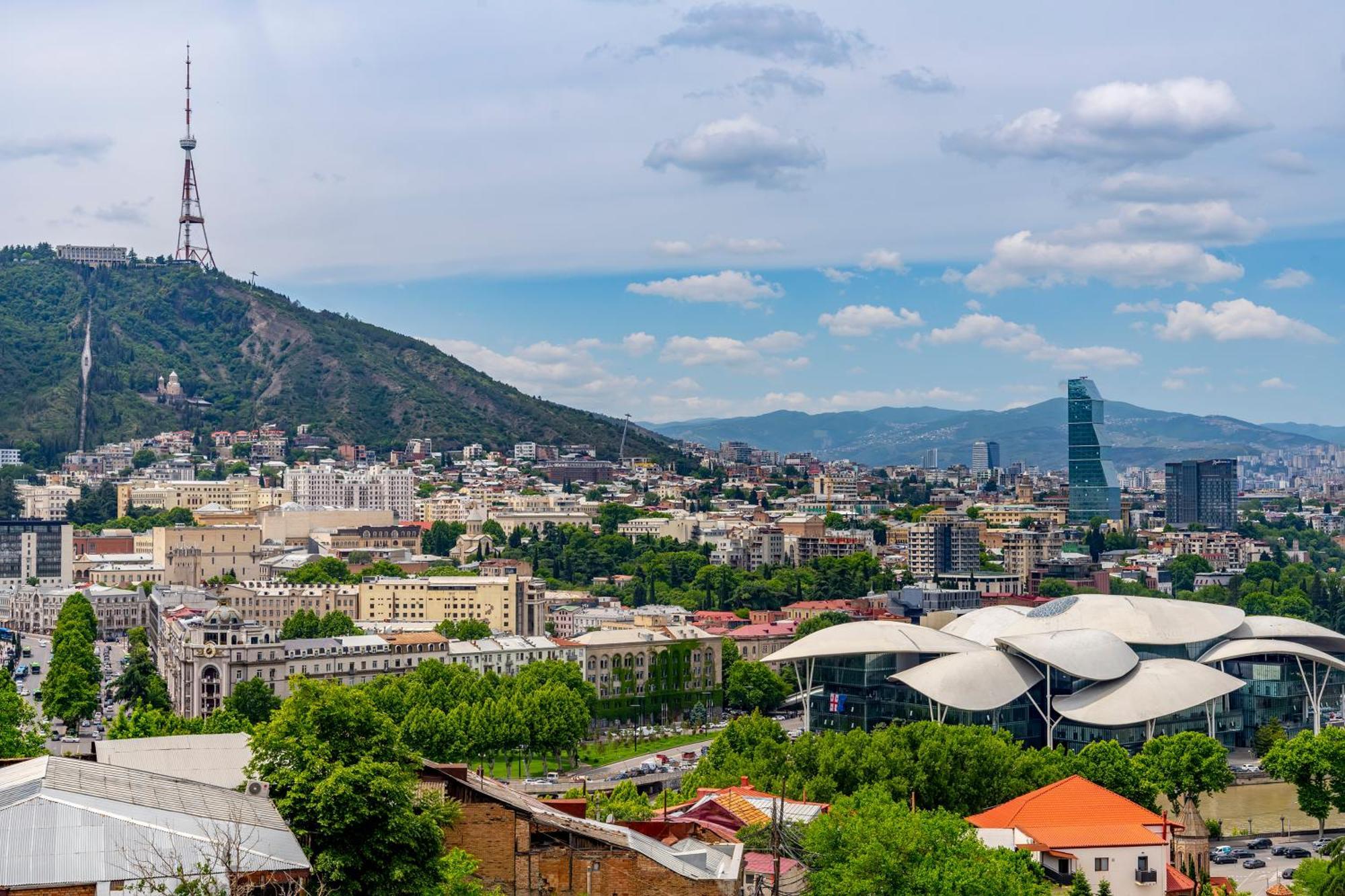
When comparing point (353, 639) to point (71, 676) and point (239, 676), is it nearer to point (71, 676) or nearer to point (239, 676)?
point (239, 676)

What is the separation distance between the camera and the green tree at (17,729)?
136ft

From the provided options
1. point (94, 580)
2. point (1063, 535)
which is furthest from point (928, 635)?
point (1063, 535)

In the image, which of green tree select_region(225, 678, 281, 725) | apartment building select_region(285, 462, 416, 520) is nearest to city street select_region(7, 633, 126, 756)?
green tree select_region(225, 678, 281, 725)

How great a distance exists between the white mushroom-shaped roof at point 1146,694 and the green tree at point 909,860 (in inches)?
1356

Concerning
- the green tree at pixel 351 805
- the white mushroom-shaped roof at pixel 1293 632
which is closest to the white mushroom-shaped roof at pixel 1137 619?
the white mushroom-shaped roof at pixel 1293 632

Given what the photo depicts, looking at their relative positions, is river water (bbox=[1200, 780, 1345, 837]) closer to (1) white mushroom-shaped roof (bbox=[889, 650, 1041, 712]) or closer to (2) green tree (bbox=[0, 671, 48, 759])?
(1) white mushroom-shaped roof (bbox=[889, 650, 1041, 712])

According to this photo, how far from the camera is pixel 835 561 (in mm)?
129625

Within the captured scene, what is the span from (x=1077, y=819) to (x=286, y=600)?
73.3 meters

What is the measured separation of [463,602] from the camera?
107 meters

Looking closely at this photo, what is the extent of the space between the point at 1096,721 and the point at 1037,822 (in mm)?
29944

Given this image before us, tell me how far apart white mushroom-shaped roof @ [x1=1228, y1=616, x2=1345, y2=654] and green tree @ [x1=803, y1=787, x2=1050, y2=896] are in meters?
46.3

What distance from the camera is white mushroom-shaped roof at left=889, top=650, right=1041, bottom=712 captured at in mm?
68625

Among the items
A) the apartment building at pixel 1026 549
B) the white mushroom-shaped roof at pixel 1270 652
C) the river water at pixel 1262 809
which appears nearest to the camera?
the river water at pixel 1262 809

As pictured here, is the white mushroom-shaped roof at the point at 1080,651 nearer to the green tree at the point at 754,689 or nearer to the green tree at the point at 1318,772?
the green tree at the point at 1318,772
